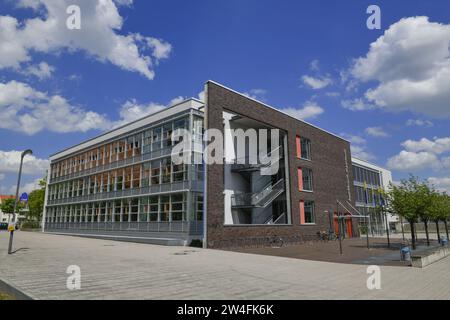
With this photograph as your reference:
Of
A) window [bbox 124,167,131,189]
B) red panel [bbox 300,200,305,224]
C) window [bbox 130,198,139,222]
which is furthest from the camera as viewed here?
window [bbox 124,167,131,189]

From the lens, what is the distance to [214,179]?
76.1ft

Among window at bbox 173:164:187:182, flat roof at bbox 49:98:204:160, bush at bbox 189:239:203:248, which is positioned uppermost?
flat roof at bbox 49:98:204:160

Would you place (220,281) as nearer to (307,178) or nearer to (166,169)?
(166,169)

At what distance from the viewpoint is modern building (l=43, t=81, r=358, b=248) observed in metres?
24.1

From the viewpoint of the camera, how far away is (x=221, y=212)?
23.1 metres

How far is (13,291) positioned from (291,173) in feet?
84.7

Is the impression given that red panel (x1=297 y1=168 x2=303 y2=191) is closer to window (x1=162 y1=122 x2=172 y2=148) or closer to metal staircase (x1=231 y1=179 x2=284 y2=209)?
metal staircase (x1=231 y1=179 x2=284 y2=209)

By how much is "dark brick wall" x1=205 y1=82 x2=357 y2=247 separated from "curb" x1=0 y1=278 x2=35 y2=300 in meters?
14.4

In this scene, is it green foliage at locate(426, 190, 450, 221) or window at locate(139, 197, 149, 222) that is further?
window at locate(139, 197, 149, 222)

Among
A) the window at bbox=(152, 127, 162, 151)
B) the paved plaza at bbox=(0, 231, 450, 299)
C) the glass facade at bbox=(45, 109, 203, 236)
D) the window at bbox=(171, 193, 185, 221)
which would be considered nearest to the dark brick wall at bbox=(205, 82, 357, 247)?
the glass facade at bbox=(45, 109, 203, 236)

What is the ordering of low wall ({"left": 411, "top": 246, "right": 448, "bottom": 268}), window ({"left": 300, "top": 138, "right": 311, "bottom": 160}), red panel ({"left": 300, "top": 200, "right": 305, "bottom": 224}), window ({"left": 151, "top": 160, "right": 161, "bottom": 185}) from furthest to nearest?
window ({"left": 300, "top": 138, "right": 311, "bottom": 160}) → red panel ({"left": 300, "top": 200, "right": 305, "bottom": 224}) → window ({"left": 151, "top": 160, "right": 161, "bottom": 185}) → low wall ({"left": 411, "top": 246, "right": 448, "bottom": 268})

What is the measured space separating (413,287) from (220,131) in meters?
16.9
